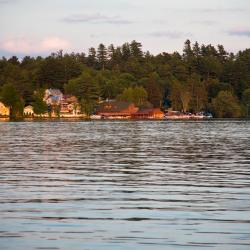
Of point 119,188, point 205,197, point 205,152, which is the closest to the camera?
point 205,197

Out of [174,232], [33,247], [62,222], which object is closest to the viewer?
[33,247]

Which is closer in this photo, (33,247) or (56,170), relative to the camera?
(33,247)

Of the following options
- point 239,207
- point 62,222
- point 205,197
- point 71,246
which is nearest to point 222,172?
point 205,197

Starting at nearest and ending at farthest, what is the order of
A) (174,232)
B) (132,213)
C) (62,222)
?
(174,232)
(62,222)
(132,213)

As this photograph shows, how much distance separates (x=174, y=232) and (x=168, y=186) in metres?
7.92

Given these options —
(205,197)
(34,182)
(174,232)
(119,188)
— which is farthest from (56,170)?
(174,232)

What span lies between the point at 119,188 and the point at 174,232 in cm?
746

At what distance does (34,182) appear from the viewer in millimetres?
23531

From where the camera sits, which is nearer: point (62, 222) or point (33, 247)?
point (33, 247)

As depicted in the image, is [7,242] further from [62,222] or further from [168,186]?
[168,186]

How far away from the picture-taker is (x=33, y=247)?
42.5ft

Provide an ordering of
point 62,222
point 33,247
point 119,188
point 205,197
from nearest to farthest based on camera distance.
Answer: point 33,247, point 62,222, point 205,197, point 119,188

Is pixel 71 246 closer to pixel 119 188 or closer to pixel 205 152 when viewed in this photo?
pixel 119 188

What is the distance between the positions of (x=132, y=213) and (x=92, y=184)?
636cm
